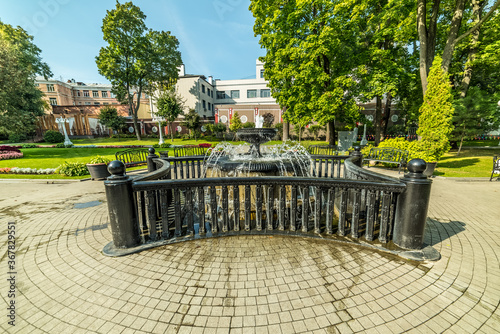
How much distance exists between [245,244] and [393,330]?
2083 mm

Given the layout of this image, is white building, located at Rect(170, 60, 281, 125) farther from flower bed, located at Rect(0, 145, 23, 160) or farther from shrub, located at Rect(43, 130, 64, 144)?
flower bed, located at Rect(0, 145, 23, 160)

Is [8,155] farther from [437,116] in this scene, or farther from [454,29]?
[454,29]

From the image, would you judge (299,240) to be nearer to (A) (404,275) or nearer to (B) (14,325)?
(A) (404,275)

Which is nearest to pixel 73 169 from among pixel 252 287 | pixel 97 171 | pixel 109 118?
pixel 97 171

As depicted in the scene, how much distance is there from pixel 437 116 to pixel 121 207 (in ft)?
49.4

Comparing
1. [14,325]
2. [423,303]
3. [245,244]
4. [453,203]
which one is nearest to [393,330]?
[423,303]

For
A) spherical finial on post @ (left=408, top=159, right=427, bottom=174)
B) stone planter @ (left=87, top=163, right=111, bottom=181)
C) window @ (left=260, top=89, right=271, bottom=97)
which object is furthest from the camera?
A: window @ (left=260, top=89, right=271, bottom=97)

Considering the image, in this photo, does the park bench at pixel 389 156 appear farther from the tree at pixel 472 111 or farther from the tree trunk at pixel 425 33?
the tree at pixel 472 111

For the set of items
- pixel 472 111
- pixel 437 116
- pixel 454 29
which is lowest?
pixel 437 116

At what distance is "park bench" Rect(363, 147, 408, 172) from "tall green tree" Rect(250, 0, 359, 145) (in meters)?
4.03

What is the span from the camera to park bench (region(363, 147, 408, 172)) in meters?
10.2

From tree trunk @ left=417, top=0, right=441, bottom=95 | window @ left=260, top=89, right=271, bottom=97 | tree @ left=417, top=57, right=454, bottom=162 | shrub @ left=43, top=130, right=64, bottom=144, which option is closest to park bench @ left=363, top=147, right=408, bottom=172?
tree @ left=417, top=57, right=454, bottom=162

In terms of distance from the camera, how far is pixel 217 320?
6.46 feet

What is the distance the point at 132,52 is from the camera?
31.2 metres
